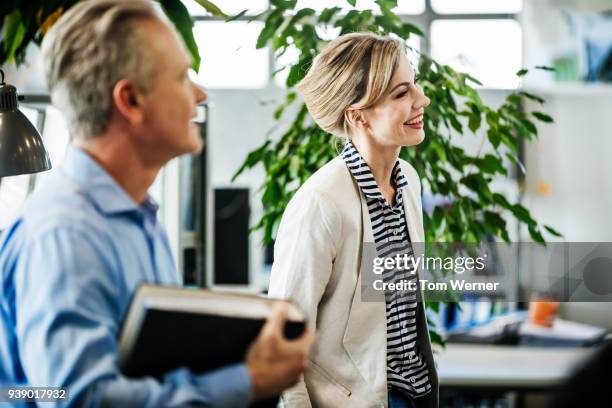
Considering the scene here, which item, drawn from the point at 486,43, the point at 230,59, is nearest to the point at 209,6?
the point at 230,59

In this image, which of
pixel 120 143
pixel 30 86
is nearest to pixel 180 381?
pixel 120 143

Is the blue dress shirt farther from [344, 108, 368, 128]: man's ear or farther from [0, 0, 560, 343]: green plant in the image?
[0, 0, 560, 343]: green plant

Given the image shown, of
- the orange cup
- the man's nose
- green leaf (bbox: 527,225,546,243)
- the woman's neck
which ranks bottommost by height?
the orange cup

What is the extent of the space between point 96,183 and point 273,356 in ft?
0.86

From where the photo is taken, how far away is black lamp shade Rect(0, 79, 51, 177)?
5.55 feet

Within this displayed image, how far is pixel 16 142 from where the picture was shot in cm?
170

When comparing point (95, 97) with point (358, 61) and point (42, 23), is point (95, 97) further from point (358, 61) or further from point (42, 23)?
point (358, 61)

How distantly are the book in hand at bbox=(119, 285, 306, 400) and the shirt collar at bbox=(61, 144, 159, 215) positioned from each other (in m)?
0.11

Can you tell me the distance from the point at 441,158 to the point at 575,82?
3.17 m

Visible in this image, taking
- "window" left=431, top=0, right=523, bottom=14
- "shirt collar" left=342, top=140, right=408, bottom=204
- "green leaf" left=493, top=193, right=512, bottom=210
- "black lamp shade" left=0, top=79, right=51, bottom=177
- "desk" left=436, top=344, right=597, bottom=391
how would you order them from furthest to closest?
"window" left=431, top=0, right=523, bottom=14 → "desk" left=436, top=344, right=597, bottom=391 → "green leaf" left=493, top=193, right=512, bottom=210 → "black lamp shade" left=0, top=79, right=51, bottom=177 → "shirt collar" left=342, top=140, right=408, bottom=204

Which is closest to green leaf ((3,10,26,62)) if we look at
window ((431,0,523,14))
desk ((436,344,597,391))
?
desk ((436,344,597,391))

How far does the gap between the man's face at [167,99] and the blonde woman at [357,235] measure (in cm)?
56

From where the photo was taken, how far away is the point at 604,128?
488cm

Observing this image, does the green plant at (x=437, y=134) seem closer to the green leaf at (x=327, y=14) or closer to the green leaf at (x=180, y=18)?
the green leaf at (x=327, y=14)
